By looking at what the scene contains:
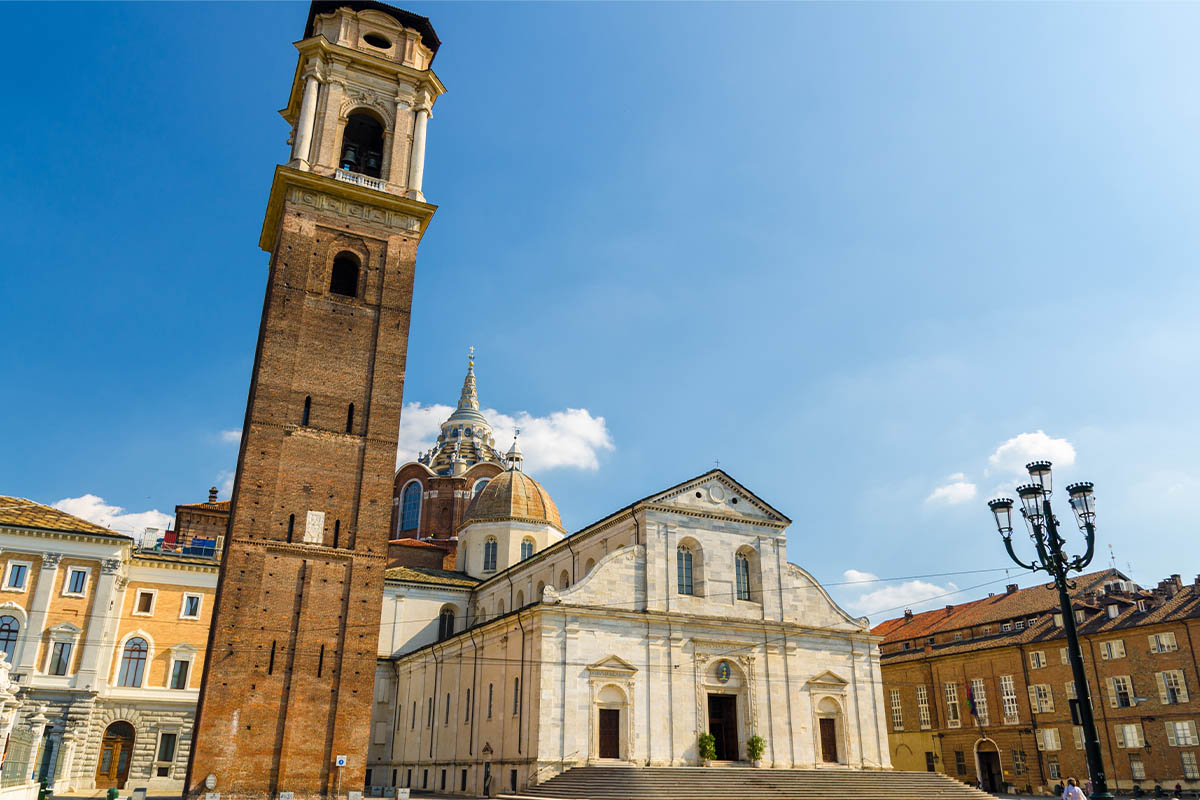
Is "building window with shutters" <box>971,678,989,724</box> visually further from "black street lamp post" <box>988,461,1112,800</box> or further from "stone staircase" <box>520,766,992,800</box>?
"black street lamp post" <box>988,461,1112,800</box>

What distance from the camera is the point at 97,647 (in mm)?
38375

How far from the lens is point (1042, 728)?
4478 centimetres

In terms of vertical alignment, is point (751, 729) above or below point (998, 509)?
below

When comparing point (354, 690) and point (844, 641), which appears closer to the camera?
point (354, 690)

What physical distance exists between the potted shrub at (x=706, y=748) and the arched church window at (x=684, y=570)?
550 cm

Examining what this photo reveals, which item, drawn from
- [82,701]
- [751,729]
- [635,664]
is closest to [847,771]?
[751,729]

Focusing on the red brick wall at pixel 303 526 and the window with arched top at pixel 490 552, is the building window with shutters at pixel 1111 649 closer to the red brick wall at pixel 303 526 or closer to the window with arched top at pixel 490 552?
the window with arched top at pixel 490 552

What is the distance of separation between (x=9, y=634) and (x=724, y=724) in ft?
98.2

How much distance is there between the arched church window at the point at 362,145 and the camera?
38438 mm

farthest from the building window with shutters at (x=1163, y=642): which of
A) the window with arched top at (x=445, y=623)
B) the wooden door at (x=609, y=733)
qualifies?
the window with arched top at (x=445, y=623)

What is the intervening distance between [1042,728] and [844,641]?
50.7ft

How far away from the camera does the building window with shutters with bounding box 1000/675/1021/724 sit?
152ft

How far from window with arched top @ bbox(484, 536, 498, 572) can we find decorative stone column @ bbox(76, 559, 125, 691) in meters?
19.5

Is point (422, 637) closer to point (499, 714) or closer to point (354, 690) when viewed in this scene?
point (499, 714)
